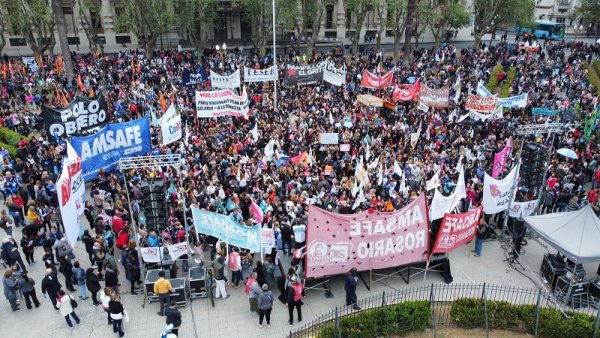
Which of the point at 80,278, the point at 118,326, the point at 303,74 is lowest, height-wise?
the point at 118,326

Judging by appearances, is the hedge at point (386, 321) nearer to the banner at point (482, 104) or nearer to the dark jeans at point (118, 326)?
the dark jeans at point (118, 326)

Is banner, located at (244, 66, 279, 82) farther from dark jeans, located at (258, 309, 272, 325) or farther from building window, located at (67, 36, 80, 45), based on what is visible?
building window, located at (67, 36, 80, 45)

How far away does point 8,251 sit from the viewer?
1314 cm

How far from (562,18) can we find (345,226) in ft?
246

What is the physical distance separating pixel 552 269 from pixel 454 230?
3147 mm

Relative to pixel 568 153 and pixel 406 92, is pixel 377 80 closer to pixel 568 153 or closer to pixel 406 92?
pixel 406 92

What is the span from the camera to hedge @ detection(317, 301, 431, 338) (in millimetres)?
11164

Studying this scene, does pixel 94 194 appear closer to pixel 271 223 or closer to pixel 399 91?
pixel 271 223

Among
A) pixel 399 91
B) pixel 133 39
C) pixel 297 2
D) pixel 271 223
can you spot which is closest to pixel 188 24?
pixel 297 2

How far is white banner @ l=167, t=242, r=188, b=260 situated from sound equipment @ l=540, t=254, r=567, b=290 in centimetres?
1053

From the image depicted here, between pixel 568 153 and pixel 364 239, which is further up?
pixel 568 153

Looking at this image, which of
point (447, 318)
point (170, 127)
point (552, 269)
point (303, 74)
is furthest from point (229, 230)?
point (303, 74)

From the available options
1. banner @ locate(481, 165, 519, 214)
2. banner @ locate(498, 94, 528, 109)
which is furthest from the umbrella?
banner @ locate(498, 94, 528, 109)

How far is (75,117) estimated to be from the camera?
18516 millimetres
